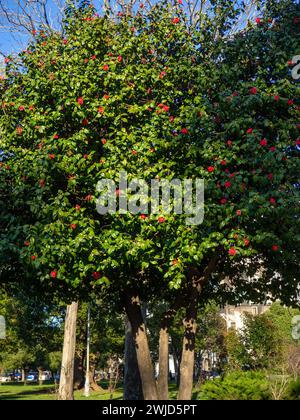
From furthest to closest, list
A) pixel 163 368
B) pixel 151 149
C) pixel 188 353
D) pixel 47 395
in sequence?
1. pixel 47 395
2. pixel 163 368
3. pixel 188 353
4. pixel 151 149

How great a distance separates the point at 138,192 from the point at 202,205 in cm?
150

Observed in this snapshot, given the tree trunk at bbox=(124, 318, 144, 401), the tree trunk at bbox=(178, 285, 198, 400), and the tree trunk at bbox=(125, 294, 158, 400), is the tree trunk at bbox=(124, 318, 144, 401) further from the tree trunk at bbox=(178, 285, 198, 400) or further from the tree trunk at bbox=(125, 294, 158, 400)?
the tree trunk at bbox=(178, 285, 198, 400)

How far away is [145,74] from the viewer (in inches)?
505

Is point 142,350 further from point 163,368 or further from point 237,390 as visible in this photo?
point 163,368

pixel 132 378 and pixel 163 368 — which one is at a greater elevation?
pixel 163 368

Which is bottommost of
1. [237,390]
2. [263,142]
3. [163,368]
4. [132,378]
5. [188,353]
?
[132,378]

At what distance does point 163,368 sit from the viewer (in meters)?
16.5

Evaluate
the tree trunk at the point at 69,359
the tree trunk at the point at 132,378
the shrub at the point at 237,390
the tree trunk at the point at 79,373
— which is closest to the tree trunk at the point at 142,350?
the shrub at the point at 237,390

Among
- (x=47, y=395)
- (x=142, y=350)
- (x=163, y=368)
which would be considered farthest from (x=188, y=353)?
(x=47, y=395)

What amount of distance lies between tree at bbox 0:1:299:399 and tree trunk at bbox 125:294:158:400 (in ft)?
0.10

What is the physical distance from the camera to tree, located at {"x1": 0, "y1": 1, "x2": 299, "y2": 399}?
11125mm

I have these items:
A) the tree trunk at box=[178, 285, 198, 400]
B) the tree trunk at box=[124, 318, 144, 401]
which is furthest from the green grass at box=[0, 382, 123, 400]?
the tree trunk at box=[178, 285, 198, 400]

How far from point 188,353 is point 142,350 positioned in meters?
1.29

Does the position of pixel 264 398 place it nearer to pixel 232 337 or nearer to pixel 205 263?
pixel 205 263
